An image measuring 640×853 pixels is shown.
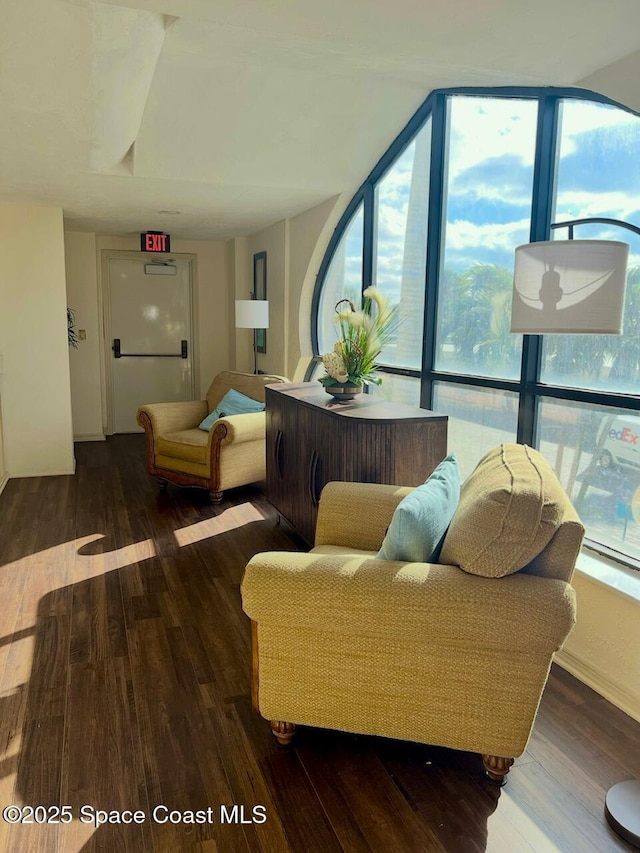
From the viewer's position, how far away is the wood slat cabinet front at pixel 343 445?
3043 millimetres

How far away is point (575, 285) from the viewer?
1782 mm

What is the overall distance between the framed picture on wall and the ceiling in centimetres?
67

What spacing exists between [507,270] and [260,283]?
359 cm

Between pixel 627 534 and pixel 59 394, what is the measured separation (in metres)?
4.52

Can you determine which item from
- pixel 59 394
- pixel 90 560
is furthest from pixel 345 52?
pixel 59 394

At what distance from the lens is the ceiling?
182cm

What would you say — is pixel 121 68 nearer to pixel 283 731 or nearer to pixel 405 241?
pixel 405 241

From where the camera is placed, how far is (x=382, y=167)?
4.35 m

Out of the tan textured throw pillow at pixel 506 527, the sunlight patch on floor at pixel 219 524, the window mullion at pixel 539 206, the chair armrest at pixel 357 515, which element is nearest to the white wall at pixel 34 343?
the sunlight patch on floor at pixel 219 524

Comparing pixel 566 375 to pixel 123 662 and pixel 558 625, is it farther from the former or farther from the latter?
pixel 123 662

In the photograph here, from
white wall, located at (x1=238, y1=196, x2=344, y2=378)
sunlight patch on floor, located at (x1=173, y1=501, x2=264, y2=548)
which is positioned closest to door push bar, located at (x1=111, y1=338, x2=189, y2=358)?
white wall, located at (x1=238, y1=196, x2=344, y2=378)

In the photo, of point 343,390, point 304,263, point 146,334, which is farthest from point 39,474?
point 343,390

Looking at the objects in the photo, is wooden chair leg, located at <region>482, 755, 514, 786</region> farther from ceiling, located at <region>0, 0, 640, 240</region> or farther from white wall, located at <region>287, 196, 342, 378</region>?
white wall, located at <region>287, 196, 342, 378</region>

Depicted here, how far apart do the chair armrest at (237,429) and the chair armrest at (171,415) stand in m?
0.69
